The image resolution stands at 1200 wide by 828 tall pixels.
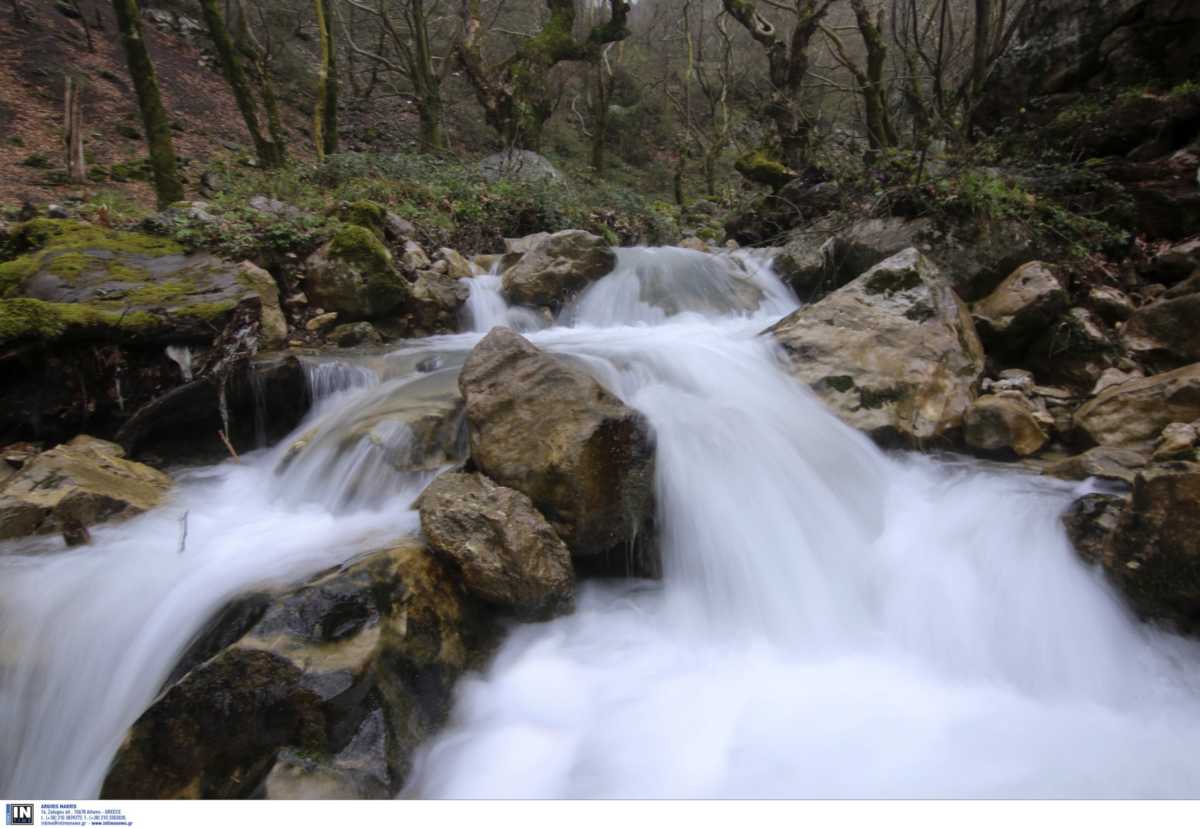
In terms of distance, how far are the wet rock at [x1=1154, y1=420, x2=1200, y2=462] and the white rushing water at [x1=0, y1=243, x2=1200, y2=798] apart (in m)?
0.46

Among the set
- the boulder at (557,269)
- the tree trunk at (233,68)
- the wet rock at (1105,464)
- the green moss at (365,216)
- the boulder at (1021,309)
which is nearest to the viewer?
the wet rock at (1105,464)

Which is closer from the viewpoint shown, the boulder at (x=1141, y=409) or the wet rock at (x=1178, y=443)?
the wet rock at (x=1178, y=443)

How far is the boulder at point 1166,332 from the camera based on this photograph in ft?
13.6

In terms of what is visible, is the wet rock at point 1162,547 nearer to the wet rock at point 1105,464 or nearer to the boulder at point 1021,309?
the wet rock at point 1105,464

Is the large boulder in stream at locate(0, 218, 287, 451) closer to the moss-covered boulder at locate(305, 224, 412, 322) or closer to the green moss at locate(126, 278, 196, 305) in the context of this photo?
the green moss at locate(126, 278, 196, 305)

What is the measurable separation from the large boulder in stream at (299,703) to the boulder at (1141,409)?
165 inches

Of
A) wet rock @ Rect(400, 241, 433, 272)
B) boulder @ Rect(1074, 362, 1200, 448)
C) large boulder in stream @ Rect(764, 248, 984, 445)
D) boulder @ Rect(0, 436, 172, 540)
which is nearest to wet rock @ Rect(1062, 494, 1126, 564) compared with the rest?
boulder @ Rect(1074, 362, 1200, 448)

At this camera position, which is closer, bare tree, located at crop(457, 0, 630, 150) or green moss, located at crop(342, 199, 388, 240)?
green moss, located at crop(342, 199, 388, 240)

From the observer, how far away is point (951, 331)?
4.54m

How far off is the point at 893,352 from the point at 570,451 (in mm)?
2880

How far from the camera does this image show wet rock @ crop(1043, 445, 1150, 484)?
3088 millimetres

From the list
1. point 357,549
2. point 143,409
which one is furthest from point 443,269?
point 357,549

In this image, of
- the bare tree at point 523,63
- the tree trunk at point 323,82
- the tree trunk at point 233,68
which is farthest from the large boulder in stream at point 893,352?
the tree trunk at point 323,82
